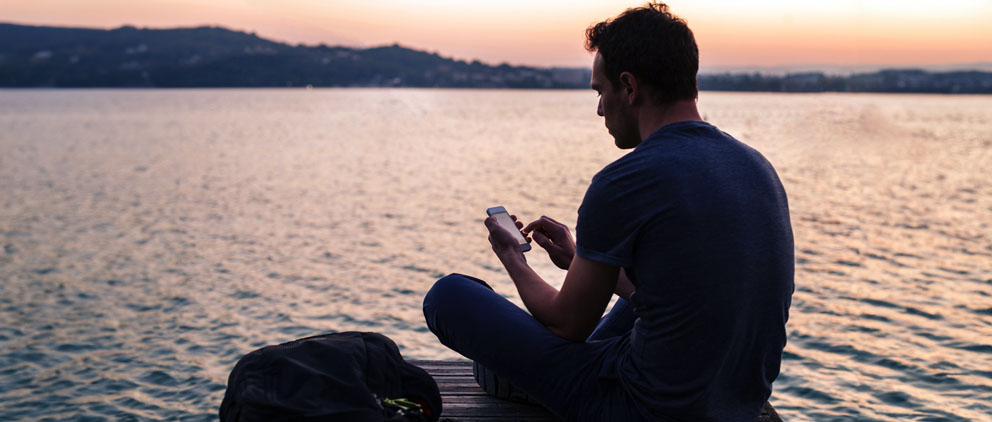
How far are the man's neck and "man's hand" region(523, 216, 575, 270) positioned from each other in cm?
82

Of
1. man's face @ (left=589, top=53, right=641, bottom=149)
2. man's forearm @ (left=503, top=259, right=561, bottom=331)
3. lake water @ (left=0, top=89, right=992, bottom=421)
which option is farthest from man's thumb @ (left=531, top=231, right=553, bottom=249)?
lake water @ (left=0, top=89, right=992, bottom=421)

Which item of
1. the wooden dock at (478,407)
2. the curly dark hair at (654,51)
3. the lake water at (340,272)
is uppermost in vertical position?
the curly dark hair at (654,51)

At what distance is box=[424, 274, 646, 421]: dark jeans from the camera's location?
9.82 ft

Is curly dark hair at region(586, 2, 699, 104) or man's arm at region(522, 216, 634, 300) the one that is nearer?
curly dark hair at region(586, 2, 699, 104)

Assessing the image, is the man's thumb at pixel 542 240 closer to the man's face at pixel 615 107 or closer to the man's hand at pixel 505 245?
the man's hand at pixel 505 245

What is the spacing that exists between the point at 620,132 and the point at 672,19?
1.54 ft

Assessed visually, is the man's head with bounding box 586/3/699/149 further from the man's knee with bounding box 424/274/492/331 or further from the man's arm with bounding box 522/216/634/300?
the man's knee with bounding box 424/274/492/331

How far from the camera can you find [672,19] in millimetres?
2598

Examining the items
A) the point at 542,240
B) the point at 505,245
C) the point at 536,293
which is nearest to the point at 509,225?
the point at 542,240

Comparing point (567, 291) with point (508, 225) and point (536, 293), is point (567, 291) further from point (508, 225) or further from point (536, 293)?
point (508, 225)

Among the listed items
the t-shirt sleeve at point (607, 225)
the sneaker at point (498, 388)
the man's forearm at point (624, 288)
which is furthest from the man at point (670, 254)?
the sneaker at point (498, 388)

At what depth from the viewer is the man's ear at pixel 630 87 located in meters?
2.64

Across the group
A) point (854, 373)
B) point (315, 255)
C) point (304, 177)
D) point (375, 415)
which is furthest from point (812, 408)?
point (304, 177)

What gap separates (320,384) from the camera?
3.01m
